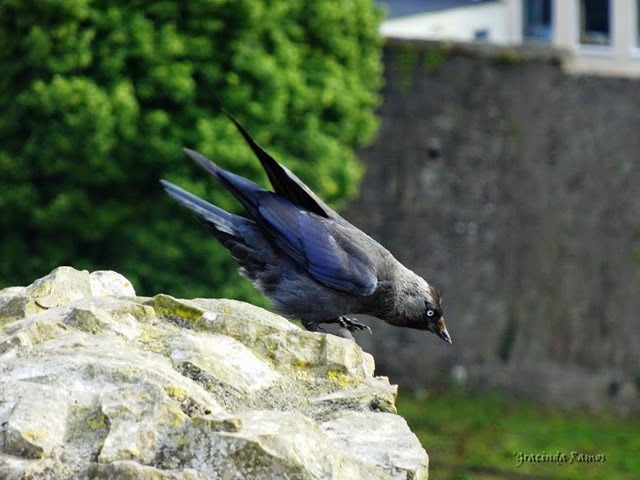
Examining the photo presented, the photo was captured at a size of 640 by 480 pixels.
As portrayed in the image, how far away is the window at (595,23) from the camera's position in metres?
18.5

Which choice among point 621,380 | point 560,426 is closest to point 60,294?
point 560,426

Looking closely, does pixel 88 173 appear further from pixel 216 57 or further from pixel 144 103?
pixel 216 57

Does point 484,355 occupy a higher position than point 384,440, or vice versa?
point 384,440

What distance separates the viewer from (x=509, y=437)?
12219 mm

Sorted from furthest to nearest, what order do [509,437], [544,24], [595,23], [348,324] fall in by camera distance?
[544,24] < [595,23] < [509,437] < [348,324]

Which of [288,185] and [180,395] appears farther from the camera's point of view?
[288,185]

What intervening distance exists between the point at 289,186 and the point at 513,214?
8.82 metres

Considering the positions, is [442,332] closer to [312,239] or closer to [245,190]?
[312,239]

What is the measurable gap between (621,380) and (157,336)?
34.7 ft

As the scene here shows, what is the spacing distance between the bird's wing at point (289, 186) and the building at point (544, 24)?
12.5 meters

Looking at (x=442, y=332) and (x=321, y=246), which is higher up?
(x=321, y=246)

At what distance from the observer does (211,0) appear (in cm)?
1038

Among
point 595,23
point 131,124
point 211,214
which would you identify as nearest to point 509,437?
point 131,124

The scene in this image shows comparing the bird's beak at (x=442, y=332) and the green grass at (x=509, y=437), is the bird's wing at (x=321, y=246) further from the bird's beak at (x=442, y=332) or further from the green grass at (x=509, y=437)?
the green grass at (x=509, y=437)
